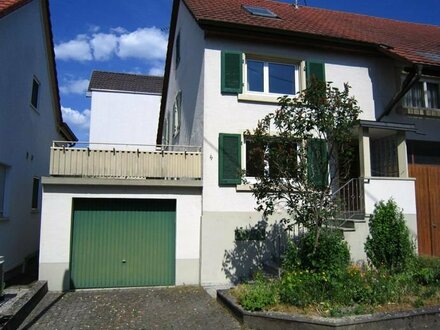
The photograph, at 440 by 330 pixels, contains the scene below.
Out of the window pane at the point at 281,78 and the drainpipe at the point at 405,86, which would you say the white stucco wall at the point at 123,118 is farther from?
the drainpipe at the point at 405,86

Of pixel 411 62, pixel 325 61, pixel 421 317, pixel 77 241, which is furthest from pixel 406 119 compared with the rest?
pixel 77 241

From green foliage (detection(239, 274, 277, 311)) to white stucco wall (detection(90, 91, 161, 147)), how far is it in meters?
22.8

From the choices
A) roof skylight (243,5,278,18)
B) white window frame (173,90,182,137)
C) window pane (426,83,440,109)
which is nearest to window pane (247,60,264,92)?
roof skylight (243,5,278,18)

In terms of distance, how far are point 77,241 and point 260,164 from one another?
200 inches

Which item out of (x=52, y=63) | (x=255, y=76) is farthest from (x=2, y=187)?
(x=255, y=76)

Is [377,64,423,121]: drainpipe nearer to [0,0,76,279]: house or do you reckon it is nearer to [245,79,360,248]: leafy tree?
[245,79,360,248]: leafy tree

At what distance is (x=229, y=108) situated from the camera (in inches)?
448

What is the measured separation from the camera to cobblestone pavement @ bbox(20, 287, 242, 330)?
7410mm

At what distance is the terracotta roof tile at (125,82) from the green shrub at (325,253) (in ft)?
79.5

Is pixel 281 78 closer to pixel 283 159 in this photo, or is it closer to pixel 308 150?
pixel 308 150

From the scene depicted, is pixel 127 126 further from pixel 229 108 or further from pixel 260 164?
pixel 260 164

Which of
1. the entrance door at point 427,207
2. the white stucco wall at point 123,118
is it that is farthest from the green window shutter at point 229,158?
the white stucco wall at point 123,118

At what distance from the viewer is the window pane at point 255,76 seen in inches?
468

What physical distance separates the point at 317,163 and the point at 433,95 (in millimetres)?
6548
